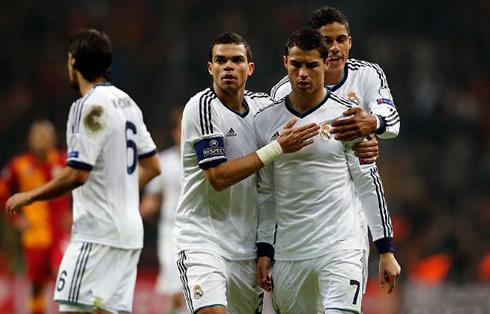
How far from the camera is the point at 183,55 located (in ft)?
49.5

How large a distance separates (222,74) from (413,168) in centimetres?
914

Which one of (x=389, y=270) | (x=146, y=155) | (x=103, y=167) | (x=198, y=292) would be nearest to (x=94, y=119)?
(x=103, y=167)

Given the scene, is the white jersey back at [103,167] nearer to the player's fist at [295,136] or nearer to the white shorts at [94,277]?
the white shorts at [94,277]

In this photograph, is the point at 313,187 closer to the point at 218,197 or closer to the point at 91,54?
the point at 218,197

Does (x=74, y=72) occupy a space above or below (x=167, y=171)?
above

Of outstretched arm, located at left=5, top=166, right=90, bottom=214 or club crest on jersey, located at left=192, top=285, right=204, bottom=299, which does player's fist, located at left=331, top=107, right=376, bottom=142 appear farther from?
outstretched arm, located at left=5, top=166, right=90, bottom=214

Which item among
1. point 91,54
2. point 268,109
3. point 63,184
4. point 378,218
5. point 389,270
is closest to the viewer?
point 268,109

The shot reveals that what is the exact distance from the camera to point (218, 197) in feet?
17.8

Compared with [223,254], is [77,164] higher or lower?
higher

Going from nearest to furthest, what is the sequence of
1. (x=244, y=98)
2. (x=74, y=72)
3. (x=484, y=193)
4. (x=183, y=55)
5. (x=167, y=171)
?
(x=244, y=98) < (x=74, y=72) < (x=167, y=171) < (x=484, y=193) < (x=183, y=55)

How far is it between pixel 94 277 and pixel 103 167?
26.7 inches

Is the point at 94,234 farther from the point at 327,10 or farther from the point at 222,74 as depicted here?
the point at 327,10

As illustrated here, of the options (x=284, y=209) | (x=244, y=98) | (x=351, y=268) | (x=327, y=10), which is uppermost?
(x=327, y=10)

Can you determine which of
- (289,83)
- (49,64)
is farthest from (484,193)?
(289,83)
